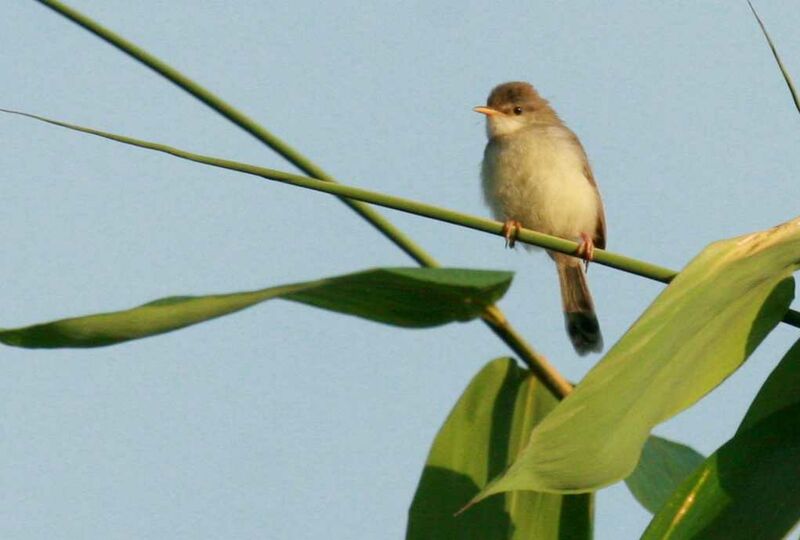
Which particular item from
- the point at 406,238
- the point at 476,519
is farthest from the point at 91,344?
the point at 476,519

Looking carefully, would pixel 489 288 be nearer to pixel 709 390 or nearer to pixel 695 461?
pixel 709 390

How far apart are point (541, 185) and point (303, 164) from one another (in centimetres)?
323

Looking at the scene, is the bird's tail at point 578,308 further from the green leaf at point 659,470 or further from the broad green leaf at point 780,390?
the broad green leaf at point 780,390

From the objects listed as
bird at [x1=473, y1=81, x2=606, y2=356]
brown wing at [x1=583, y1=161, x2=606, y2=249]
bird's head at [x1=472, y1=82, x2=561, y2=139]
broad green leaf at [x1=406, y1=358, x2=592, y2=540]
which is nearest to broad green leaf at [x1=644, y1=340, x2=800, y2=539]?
broad green leaf at [x1=406, y1=358, x2=592, y2=540]

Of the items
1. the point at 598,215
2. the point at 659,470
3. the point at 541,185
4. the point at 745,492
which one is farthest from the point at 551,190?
the point at 745,492

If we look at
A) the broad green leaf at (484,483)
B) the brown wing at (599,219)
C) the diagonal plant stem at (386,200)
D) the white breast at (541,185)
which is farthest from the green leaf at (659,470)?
the brown wing at (599,219)

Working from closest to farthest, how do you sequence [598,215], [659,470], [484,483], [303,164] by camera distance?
1. [303,164]
2. [484,483]
3. [659,470]
4. [598,215]

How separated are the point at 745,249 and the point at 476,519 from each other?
833mm

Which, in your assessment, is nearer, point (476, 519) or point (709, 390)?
point (709, 390)

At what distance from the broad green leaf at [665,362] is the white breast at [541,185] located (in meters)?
3.27

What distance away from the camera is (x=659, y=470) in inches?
100

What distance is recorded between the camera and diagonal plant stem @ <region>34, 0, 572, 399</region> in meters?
1.76

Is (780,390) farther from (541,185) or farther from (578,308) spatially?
(541,185)

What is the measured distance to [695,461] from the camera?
2592 millimetres
